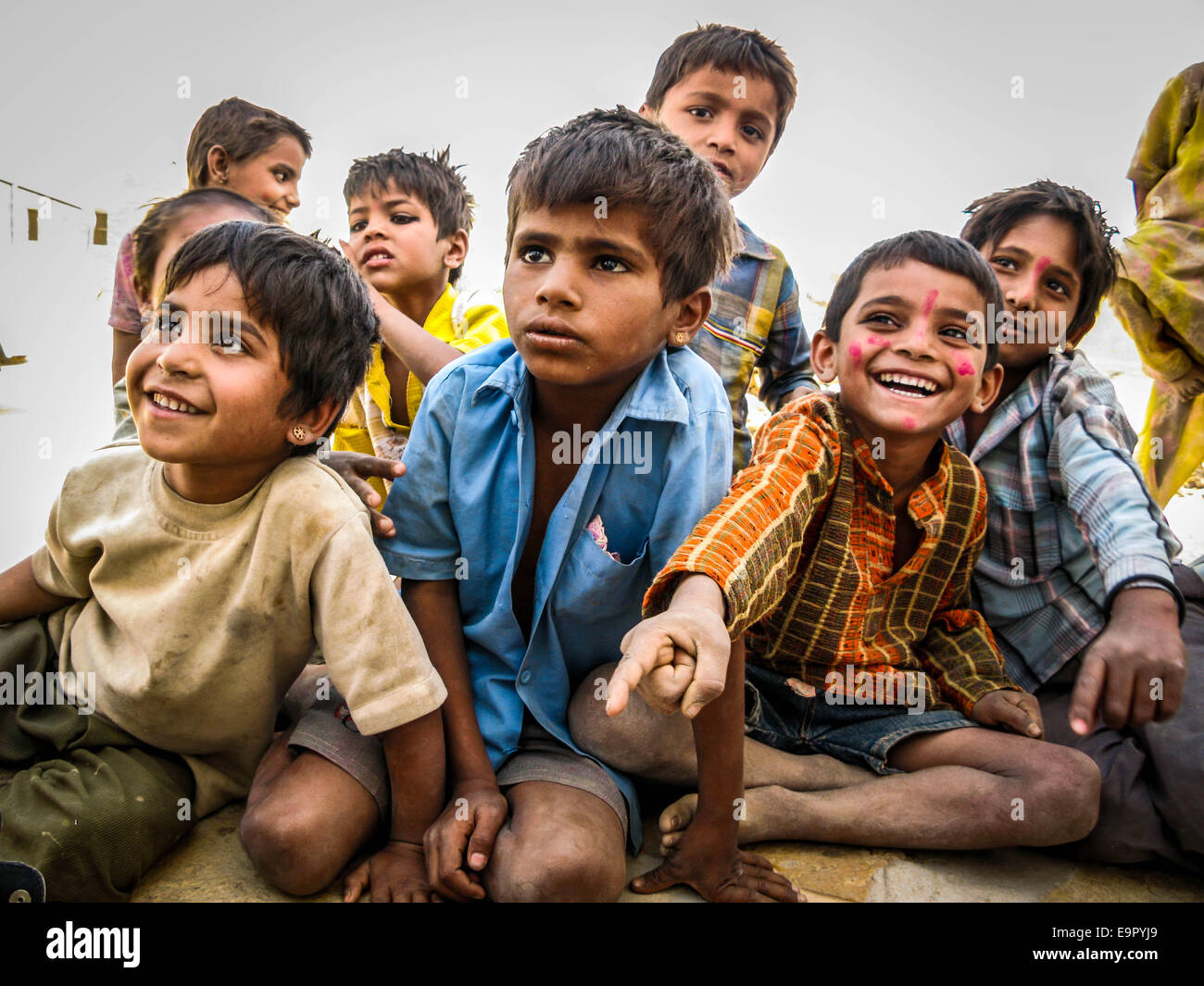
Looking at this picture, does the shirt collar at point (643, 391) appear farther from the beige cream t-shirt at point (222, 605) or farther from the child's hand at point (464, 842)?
the child's hand at point (464, 842)

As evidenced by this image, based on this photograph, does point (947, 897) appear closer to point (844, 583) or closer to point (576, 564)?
point (844, 583)

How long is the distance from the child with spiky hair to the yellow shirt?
5.31ft

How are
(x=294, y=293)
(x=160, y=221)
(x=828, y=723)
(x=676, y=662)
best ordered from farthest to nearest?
(x=160, y=221) → (x=828, y=723) → (x=294, y=293) → (x=676, y=662)

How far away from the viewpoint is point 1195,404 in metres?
3.12

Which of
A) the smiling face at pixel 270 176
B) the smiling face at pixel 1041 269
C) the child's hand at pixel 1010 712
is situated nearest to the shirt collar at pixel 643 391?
the child's hand at pixel 1010 712

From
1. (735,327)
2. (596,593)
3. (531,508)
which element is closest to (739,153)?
(735,327)

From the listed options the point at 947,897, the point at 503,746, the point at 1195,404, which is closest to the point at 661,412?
the point at 503,746

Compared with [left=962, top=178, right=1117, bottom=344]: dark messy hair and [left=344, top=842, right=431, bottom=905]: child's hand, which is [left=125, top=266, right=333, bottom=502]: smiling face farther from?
[left=962, top=178, right=1117, bottom=344]: dark messy hair

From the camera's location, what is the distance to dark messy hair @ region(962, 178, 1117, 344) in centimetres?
266

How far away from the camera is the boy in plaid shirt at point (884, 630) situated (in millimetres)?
1971

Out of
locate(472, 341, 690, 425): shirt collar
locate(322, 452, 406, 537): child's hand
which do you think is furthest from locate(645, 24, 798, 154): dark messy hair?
locate(322, 452, 406, 537): child's hand

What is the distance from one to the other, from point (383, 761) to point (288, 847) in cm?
27

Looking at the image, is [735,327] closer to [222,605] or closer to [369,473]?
[369,473]

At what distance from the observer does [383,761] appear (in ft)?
6.36
